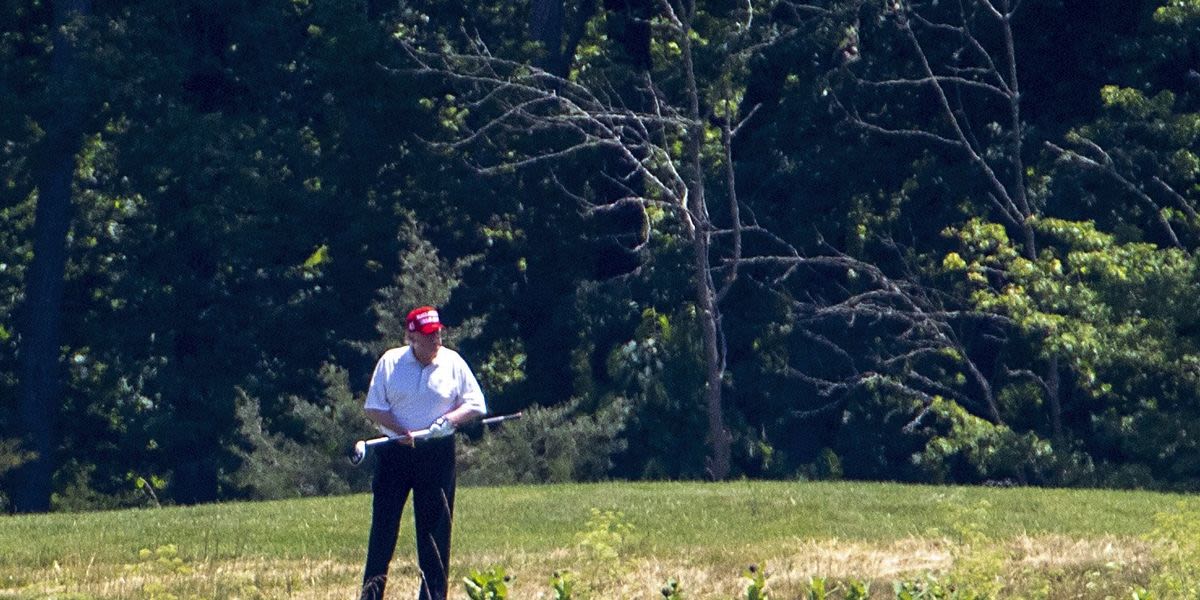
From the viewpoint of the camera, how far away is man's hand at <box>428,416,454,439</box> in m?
9.52

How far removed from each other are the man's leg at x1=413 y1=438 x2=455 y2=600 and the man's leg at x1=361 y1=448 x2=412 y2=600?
8cm

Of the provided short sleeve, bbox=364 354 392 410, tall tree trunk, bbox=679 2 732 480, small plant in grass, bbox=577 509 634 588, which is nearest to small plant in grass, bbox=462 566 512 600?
small plant in grass, bbox=577 509 634 588

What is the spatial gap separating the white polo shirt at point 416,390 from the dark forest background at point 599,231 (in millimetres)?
13744

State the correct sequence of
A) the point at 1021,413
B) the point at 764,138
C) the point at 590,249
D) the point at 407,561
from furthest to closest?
1. the point at 590,249
2. the point at 764,138
3. the point at 1021,413
4. the point at 407,561

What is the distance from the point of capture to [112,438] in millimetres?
36875

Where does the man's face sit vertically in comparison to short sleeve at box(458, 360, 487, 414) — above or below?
above

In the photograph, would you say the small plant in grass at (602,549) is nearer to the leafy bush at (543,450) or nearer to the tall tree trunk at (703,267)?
the tall tree trunk at (703,267)

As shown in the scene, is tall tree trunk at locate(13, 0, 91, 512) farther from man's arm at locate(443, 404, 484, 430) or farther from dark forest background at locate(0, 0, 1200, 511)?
man's arm at locate(443, 404, 484, 430)

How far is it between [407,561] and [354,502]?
3.53 m

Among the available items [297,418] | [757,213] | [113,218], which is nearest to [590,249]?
[757,213]

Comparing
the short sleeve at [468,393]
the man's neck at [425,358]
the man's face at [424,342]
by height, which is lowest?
the short sleeve at [468,393]

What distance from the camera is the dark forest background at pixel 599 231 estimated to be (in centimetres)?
2594

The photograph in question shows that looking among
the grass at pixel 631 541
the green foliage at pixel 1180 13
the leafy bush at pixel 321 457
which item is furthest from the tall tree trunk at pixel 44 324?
the grass at pixel 631 541

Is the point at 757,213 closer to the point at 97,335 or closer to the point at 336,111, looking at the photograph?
the point at 336,111
